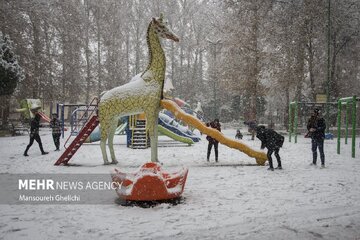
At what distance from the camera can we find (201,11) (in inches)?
1431

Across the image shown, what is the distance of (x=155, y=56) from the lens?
963cm

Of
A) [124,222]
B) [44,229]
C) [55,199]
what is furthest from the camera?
[55,199]

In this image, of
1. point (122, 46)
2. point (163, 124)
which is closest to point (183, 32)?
point (122, 46)

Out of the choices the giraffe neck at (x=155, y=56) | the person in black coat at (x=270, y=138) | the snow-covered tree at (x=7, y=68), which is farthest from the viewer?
the snow-covered tree at (x=7, y=68)

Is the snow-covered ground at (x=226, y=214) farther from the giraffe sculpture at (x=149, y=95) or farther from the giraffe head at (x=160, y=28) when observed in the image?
the giraffe head at (x=160, y=28)

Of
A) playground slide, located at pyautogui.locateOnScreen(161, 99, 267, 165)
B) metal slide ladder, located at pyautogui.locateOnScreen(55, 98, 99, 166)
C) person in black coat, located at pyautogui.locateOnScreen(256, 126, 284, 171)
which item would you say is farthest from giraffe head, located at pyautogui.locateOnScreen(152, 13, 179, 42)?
person in black coat, located at pyautogui.locateOnScreen(256, 126, 284, 171)

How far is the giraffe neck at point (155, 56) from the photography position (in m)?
9.53

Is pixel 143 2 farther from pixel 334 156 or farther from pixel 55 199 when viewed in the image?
pixel 55 199

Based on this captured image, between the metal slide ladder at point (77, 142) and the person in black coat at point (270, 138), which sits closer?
the person in black coat at point (270, 138)

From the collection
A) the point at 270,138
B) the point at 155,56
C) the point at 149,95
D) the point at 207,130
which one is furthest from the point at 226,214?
the point at 155,56

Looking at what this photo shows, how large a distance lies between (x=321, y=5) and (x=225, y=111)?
71.6 ft

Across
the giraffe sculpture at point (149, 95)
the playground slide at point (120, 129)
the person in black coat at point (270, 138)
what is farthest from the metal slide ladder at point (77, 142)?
the playground slide at point (120, 129)

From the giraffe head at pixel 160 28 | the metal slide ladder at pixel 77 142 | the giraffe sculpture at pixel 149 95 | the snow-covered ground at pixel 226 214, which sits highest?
the giraffe head at pixel 160 28

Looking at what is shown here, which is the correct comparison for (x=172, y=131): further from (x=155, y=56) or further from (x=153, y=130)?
(x=155, y=56)
